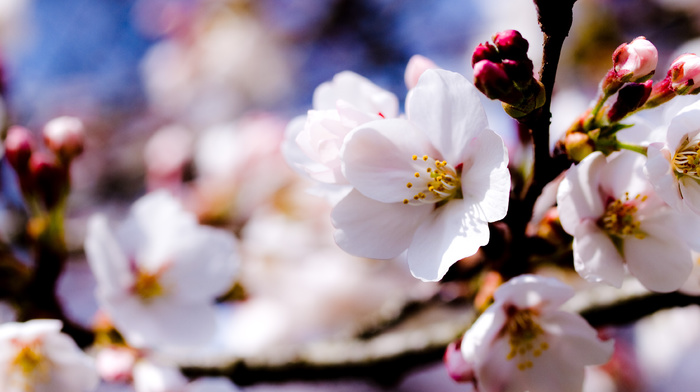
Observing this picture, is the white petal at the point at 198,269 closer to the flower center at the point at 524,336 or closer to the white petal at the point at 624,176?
the flower center at the point at 524,336

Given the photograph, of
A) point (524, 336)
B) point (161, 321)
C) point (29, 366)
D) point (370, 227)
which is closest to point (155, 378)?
point (161, 321)

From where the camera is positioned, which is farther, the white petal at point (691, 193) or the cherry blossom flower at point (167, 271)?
the cherry blossom flower at point (167, 271)

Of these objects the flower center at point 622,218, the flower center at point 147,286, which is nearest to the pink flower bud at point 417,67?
the flower center at point 622,218

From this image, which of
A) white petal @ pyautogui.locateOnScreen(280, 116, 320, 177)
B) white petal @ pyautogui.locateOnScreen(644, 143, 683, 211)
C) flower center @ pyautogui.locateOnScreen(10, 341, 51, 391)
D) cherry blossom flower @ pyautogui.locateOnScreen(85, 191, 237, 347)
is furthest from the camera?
cherry blossom flower @ pyautogui.locateOnScreen(85, 191, 237, 347)

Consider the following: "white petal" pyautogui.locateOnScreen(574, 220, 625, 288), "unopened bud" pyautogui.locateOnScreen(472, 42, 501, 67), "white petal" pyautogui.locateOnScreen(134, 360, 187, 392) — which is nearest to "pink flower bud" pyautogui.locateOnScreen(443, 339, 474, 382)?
"white petal" pyautogui.locateOnScreen(574, 220, 625, 288)

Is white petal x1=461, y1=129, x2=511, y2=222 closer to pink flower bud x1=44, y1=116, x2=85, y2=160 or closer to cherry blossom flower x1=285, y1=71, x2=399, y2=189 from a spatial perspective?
Result: cherry blossom flower x1=285, y1=71, x2=399, y2=189

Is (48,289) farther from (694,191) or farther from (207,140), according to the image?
(207,140)

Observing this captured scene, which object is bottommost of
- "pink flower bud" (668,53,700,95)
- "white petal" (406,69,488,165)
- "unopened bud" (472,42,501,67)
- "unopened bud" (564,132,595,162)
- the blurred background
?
the blurred background
